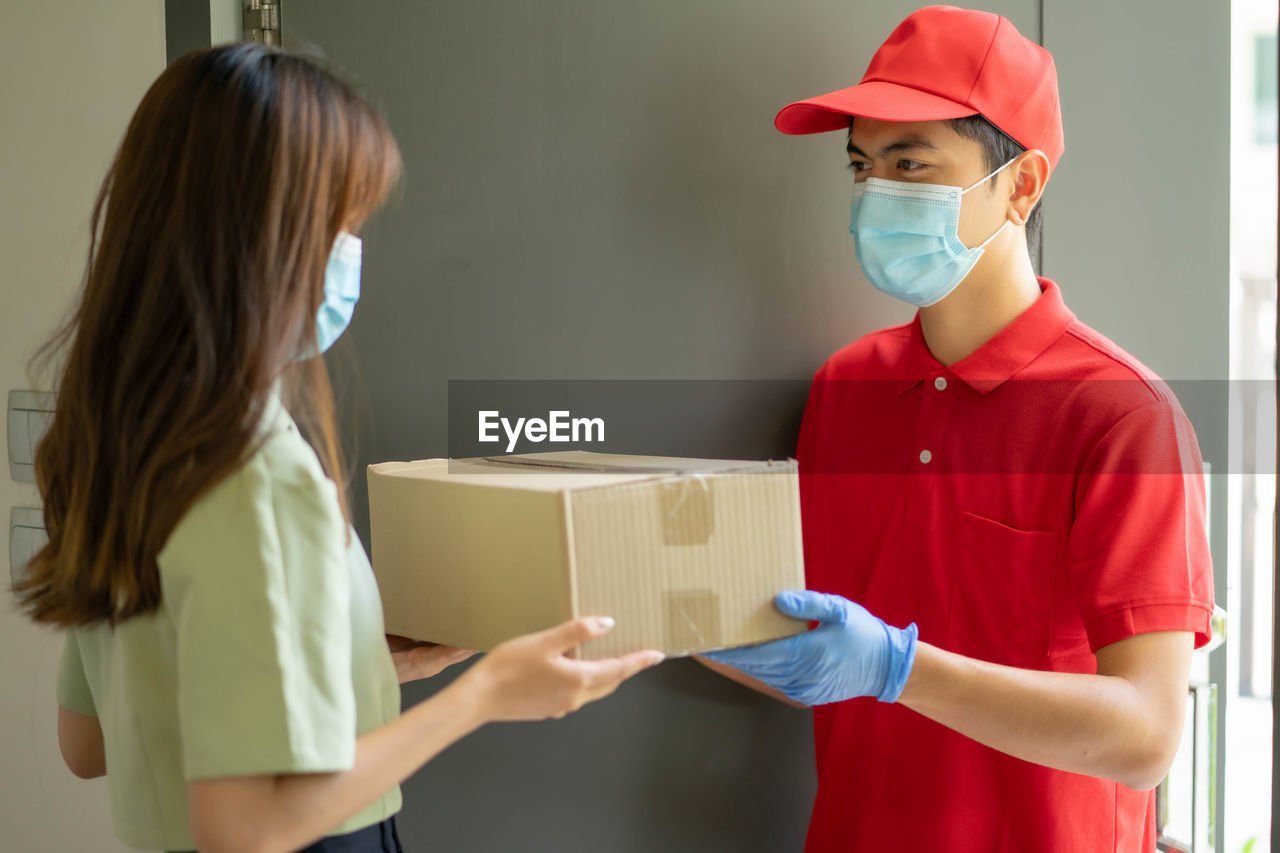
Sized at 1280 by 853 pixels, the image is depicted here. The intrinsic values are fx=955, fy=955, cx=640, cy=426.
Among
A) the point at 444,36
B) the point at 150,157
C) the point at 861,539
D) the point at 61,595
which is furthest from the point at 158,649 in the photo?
the point at 861,539

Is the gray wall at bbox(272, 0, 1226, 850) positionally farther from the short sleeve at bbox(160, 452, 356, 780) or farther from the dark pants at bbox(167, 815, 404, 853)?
the short sleeve at bbox(160, 452, 356, 780)

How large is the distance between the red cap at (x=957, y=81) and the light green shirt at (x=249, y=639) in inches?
34.0

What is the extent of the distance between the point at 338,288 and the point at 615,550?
37 centimetres

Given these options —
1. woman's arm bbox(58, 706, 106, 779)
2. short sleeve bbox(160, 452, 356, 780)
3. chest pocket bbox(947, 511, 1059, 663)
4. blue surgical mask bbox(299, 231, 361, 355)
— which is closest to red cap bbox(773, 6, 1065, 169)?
chest pocket bbox(947, 511, 1059, 663)

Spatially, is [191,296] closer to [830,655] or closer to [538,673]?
[538,673]

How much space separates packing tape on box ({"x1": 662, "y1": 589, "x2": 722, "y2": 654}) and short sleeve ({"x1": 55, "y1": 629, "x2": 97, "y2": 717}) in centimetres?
60

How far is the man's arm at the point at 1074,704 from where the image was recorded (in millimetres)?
1105

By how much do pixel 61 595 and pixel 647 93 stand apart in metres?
0.97

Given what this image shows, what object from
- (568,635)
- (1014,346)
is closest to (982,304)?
(1014,346)

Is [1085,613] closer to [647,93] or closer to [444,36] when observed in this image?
[647,93]

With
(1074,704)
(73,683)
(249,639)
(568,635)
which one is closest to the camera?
(249,639)

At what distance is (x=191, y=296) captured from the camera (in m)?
0.77

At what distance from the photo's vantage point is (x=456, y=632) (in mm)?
1005

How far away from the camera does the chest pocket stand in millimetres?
1256
